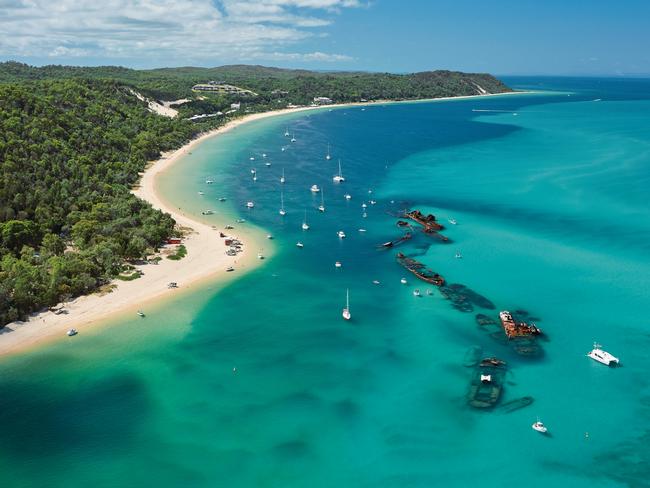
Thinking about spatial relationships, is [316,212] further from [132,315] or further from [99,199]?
[132,315]

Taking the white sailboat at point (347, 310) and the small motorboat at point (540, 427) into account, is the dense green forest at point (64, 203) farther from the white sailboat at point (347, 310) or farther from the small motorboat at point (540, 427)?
the small motorboat at point (540, 427)

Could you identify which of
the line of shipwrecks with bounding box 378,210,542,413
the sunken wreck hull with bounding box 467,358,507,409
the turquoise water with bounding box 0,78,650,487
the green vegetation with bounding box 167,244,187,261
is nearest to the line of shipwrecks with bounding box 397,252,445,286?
the line of shipwrecks with bounding box 378,210,542,413

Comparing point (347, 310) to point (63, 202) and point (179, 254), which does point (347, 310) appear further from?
point (63, 202)

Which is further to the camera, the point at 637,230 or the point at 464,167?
the point at 464,167

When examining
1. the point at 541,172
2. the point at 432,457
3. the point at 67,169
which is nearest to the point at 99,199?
the point at 67,169

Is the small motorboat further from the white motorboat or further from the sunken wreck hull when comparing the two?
the white motorboat

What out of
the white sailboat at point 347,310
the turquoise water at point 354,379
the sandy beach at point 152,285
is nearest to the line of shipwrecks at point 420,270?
the turquoise water at point 354,379

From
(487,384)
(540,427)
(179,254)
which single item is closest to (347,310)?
(487,384)
